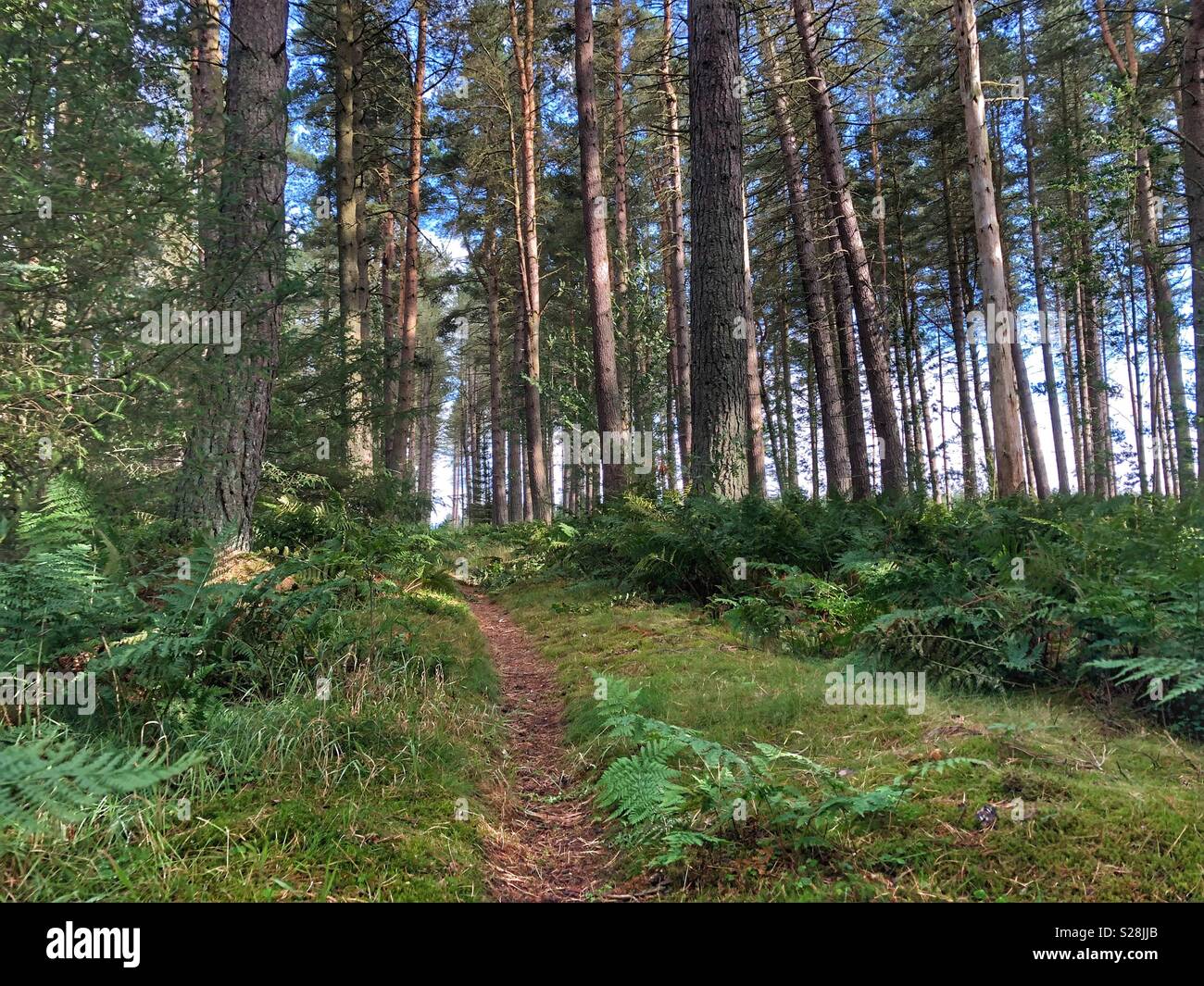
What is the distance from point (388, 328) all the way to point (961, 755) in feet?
62.9

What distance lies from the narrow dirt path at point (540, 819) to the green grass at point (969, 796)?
9.0 inches

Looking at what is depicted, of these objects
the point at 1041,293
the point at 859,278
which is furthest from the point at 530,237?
the point at 1041,293

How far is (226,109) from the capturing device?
6.15 meters

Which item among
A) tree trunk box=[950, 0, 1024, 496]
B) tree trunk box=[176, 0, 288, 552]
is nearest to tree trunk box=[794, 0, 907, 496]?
tree trunk box=[950, 0, 1024, 496]

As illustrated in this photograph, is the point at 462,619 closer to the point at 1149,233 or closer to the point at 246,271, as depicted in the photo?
the point at 246,271

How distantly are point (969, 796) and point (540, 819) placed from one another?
1985 millimetres

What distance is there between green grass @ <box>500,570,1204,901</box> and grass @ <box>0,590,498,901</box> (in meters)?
0.84

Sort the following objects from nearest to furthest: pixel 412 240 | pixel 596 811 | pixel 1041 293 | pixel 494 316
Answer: pixel 596 811 → pixel 412 240 → pixel 1041 293 → pixel 494 316

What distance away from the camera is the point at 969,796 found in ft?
8.41

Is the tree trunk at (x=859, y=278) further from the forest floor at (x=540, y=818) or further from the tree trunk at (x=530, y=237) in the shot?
the forest floor at (x=540, y=818)

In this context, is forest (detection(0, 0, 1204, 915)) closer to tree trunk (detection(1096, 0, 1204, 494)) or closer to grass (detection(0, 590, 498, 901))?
grass (detection(0, 590, 498, 901))

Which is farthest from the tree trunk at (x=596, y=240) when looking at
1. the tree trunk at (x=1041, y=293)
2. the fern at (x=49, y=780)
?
the tree trunk at (x=1041, y=293)

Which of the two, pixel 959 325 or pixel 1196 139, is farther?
pixel 959 325
